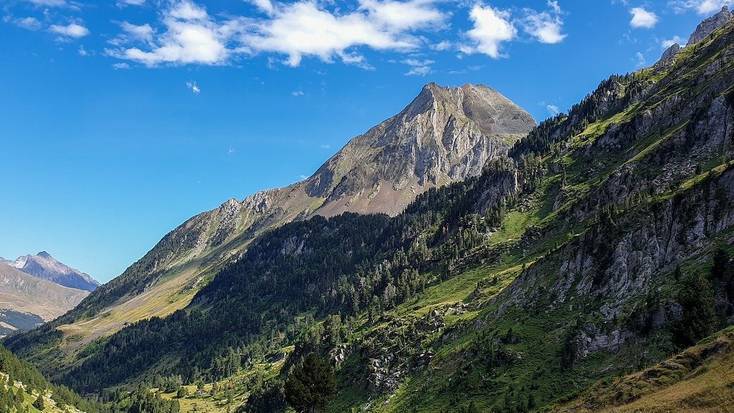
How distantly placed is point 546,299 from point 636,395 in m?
72.6

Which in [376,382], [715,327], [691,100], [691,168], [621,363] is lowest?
[376,382]

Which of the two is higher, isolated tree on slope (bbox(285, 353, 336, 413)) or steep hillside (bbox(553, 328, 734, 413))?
steep hillside (bbox(553, 328, 734, 413))

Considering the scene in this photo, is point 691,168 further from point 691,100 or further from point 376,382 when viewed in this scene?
point 376,382

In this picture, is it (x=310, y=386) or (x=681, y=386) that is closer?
(x=681, y=386)

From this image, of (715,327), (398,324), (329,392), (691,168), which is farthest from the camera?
(398,324)

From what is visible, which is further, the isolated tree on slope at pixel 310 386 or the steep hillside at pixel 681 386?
the isolated tree on slope at pixel 310 386

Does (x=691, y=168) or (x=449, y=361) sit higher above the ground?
(x=691, y=168)

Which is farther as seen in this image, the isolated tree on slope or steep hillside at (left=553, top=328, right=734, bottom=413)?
the isolated tree on slope

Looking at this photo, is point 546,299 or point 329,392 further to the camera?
point 546,299

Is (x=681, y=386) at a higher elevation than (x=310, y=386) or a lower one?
higher

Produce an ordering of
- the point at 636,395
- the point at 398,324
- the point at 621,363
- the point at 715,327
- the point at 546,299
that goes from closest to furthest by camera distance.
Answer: the point at 636,395, the point at 715,327, the point at 621,363, the point at 546,299, the point at 398,324

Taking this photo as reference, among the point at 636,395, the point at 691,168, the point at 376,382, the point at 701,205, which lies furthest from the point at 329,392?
the point at 691,168

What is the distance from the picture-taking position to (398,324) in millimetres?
188375

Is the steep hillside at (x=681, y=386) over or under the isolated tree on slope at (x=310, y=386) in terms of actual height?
over
